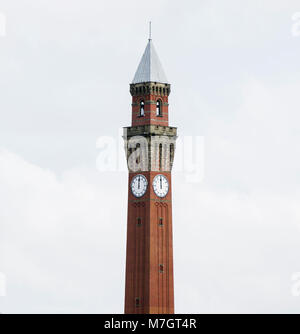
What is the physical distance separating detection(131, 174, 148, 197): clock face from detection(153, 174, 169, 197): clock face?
123cm

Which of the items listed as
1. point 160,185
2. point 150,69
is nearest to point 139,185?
point 160,185

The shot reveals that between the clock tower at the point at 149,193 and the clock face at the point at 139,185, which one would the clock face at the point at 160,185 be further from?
the clock face at the point at 139,185

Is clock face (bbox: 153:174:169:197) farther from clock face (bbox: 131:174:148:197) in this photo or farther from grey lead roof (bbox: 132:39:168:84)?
grey lead roof (bbox: 132:39:168:84)

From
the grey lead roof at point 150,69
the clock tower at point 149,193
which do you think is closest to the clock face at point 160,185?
the clock tower at point 149,193

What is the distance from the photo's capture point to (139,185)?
469 feet

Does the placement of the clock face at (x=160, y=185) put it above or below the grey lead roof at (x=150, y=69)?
below

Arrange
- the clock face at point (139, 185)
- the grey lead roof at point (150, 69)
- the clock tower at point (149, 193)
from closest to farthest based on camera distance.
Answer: the clock tower at point (149, 193)
the clock face at point (139, 185)
the grey lead roof at point (150, 69)

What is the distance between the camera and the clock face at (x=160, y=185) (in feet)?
468

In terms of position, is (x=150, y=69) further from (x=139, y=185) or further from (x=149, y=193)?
(x=149, y=193)

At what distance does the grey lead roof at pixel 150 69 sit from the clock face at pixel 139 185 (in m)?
12.1

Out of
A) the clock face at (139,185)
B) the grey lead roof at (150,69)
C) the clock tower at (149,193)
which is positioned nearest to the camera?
the clock tower at (149,193)
